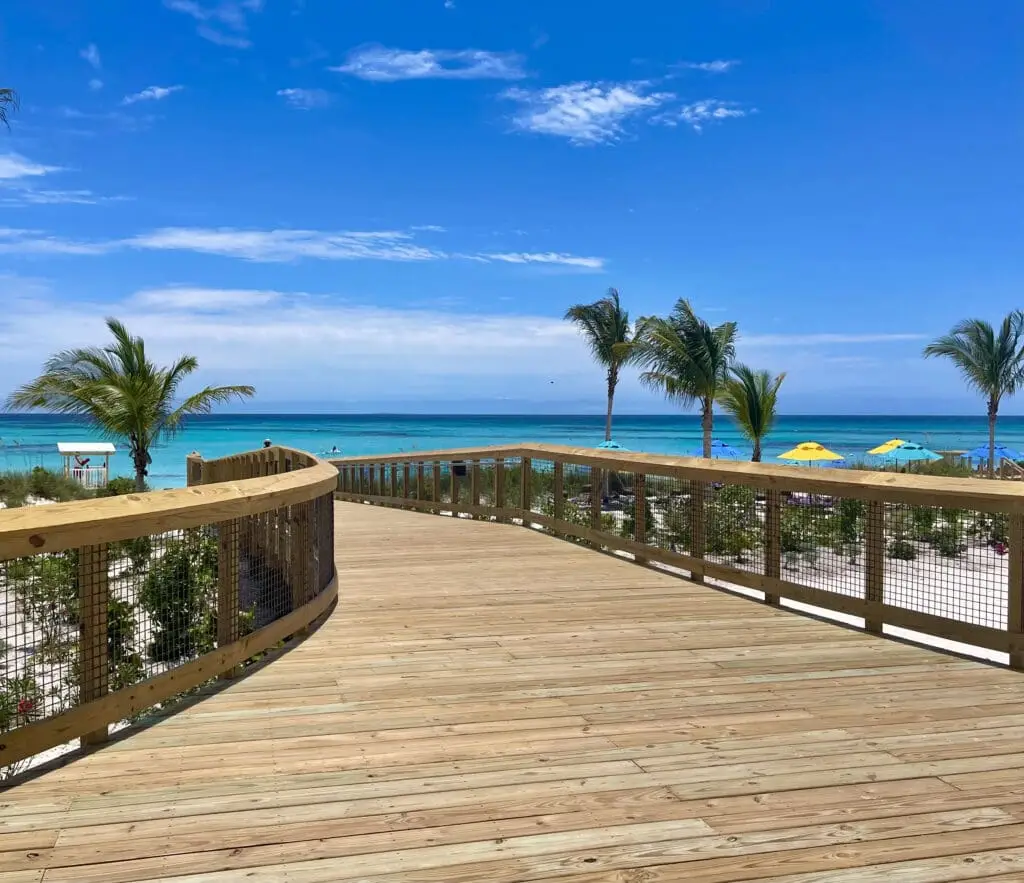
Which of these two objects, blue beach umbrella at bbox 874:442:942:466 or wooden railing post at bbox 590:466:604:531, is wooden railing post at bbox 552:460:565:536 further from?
blue beach umbrella at bbox 874:442:942:466

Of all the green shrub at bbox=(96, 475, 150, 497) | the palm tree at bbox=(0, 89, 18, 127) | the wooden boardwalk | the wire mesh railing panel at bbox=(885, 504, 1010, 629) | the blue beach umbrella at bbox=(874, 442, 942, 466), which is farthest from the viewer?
Answer: the blue beach umbrella at bbox=(874, 442, 942, 466)

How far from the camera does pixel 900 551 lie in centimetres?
617

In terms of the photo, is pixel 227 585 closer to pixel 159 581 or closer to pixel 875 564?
pixel 159 581

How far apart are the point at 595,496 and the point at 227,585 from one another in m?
5.06

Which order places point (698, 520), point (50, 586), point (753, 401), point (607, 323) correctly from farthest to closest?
point (607, 323), point (753, 401), point (698, 520), point (50, 586)

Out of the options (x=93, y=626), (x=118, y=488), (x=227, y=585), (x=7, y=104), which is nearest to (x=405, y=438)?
(x=118, y=488)

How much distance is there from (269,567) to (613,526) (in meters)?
4.27

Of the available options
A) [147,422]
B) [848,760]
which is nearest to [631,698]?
[848,760]

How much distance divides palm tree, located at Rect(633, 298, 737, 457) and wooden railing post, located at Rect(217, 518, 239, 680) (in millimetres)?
22083

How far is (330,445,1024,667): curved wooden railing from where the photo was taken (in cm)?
506

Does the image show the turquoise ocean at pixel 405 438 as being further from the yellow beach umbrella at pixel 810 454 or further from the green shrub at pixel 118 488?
the yellow beach umbrella at pixel 810 454

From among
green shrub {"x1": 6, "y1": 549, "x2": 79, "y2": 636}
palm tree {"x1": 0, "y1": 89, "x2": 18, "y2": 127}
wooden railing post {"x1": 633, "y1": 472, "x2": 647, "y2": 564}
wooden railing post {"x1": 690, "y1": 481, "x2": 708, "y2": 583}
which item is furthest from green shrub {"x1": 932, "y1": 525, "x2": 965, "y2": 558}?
palm tree {"x1": 0, "y1": 89, "x2": 18, "y2": 127}

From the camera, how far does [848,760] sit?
3.35 meters

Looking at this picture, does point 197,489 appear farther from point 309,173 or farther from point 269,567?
point 309,173
